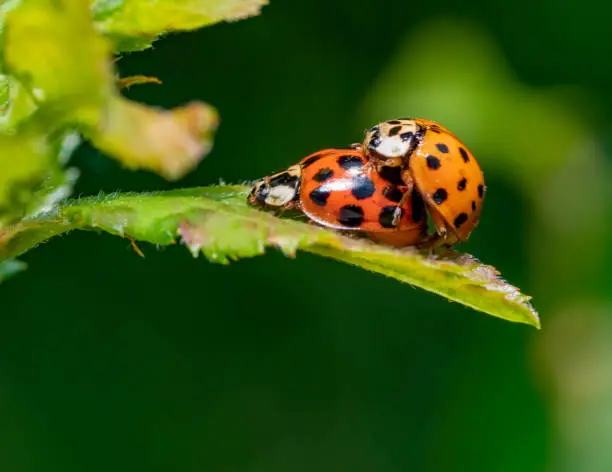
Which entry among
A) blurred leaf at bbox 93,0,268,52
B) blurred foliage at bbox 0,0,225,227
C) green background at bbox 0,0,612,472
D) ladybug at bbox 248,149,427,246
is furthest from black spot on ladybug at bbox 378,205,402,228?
green background at bbox 0,0,612,472

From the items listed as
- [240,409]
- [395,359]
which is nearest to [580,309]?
[395,359]

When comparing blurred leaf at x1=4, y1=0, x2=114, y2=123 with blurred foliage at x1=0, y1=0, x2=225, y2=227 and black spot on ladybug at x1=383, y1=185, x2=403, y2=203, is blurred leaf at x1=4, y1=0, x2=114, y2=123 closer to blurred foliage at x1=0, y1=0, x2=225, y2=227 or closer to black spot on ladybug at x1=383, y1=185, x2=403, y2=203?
blurred foliage at x1=0, y1=0, x2=225, y2=227

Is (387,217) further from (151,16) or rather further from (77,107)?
(77,107)

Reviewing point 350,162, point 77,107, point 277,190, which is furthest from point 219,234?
point 350,162

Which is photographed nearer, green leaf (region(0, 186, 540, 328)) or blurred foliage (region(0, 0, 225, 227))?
blurred foliage (region(0, 0, 225, 227))

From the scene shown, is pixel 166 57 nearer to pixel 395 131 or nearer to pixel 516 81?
pixel 516 81

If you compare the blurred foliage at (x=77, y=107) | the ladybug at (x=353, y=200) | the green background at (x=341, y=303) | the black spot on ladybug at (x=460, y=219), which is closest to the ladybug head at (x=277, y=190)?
the ladybug at (x=353, y=200)
